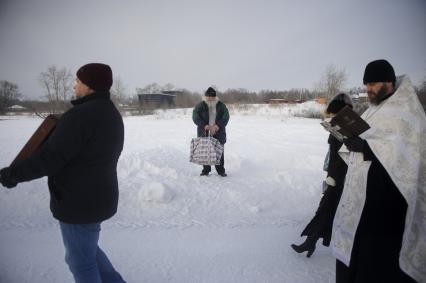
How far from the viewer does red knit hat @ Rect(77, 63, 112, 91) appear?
1813 mm

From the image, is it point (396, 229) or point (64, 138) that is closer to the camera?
point (64, 138)

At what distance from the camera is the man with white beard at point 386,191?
1819 mm

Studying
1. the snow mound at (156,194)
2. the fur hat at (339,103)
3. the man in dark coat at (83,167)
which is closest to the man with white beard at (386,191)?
the fur hat at (339,103)

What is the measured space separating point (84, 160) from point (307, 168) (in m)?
5.32

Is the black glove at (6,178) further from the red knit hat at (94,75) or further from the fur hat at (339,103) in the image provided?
the fur hat at (339,103)

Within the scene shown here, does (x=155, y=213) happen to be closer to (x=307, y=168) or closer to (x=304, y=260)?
(x=304, y=260)

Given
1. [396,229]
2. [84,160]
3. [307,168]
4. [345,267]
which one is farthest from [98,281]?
[307,168]

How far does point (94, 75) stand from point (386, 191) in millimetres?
2190

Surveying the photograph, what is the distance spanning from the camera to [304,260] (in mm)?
2855

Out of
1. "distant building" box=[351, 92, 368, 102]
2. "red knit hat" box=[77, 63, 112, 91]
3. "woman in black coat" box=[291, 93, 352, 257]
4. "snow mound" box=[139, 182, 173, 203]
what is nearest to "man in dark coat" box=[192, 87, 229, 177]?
"snow mound" box=[139, 182, 173, 203]

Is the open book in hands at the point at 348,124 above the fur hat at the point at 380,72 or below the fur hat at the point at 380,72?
below

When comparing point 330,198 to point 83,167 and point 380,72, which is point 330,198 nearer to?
point 380,72

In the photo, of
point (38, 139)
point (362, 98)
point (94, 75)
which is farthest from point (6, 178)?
point (362, 98)

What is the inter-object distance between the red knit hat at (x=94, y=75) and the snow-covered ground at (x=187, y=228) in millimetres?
1796
